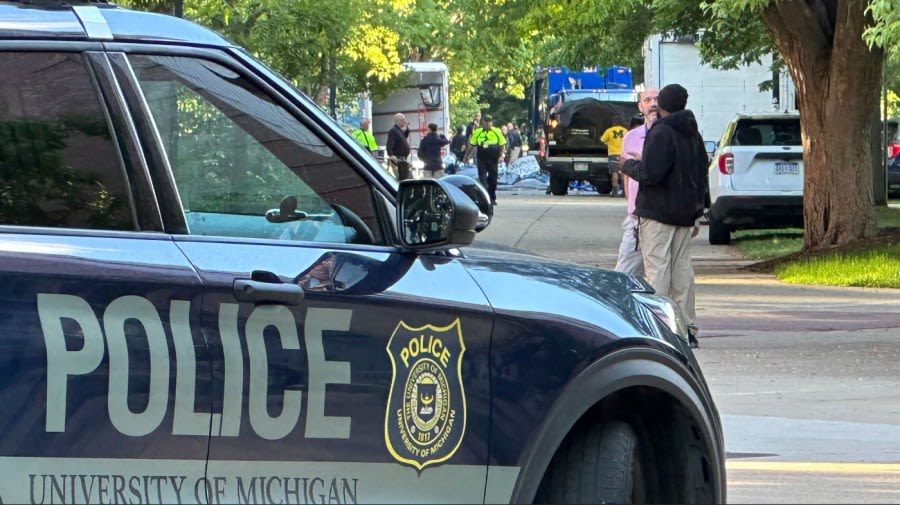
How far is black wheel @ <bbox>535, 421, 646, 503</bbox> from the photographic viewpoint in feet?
14.7

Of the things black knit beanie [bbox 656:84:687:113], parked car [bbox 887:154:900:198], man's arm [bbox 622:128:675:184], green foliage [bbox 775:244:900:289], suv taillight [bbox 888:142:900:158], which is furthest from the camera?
parked car [bbox 887:154:900:198]

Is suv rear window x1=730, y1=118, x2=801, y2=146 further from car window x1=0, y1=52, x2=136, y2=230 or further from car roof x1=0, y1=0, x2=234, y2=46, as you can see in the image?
car window x1=0, y1=52, x2=136, y2=230

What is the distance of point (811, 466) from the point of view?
779 cm

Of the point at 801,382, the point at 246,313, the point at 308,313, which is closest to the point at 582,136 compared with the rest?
the point at 801,382

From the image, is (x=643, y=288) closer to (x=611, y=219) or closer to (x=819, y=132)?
(x=819, y=132)

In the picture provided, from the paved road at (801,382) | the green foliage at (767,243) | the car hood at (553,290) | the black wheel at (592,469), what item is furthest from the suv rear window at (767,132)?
the black wheel at (592,469)

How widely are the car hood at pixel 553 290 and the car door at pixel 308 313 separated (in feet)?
0.27

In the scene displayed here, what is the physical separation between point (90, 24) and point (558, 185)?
120ft

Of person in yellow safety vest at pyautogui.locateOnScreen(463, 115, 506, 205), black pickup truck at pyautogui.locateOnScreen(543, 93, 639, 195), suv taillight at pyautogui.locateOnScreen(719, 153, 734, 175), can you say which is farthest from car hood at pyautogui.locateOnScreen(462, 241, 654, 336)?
black pickup truck at pyautogui.locateOnScreen(543, 93, 639, 195)

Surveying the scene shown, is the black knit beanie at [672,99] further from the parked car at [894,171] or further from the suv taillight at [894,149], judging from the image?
the parked car at [894,171]

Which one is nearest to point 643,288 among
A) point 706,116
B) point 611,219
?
point 611,219

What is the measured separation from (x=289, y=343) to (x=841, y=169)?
15.7 m

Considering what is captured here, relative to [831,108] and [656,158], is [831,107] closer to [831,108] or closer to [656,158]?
[831,108]

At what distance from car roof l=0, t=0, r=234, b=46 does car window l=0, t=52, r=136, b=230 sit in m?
0.06
